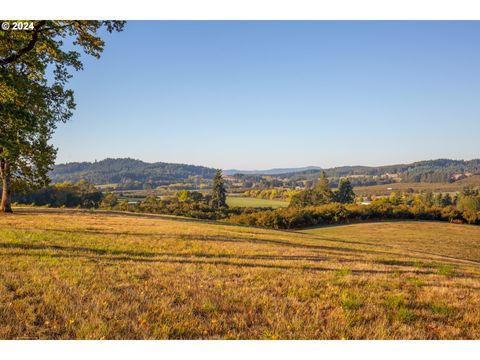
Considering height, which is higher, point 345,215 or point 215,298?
point 215,298

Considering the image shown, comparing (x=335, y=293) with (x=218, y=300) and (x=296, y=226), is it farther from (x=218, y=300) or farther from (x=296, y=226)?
(x=296, y=226)

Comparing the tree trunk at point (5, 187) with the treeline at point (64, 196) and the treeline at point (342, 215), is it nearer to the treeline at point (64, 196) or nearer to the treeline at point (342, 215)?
the treeline at point (342, 215)

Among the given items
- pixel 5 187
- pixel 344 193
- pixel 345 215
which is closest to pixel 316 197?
pixel 344 193

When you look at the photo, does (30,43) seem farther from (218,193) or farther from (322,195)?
(322,195)

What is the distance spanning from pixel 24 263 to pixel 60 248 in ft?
8.99

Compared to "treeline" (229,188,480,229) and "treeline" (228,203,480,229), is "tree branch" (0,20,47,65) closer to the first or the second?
"treeline" (228,203,480,229)

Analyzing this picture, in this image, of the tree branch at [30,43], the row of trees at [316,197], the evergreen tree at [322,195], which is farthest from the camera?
the row of trees at [316,197]

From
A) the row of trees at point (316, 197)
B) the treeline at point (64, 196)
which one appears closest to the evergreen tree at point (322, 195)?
the row of trees at point (316, 197)

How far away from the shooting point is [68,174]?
130000 millimetres

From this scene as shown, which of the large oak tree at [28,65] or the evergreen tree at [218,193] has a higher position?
the large oak tree at [28,65]

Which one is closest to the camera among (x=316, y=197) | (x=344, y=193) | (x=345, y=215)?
(x=345, y=215)

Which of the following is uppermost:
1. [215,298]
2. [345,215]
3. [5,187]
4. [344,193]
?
[5,187]

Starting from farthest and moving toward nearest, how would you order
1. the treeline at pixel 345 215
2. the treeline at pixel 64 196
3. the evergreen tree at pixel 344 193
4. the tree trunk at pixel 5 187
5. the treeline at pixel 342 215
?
1. the evergreen tree at pixel 344 193
2. the treeline at pixel 64 196
3. the treeline at pixel 345 215
4. the treeline at pixel 342 215
5. the tree trunk at pixel 5 187

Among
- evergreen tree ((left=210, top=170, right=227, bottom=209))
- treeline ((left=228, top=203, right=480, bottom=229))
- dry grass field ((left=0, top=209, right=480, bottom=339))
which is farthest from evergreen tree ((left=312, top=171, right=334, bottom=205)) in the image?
dry grass field ((left=0, top=209, right=480, bottom=339))
